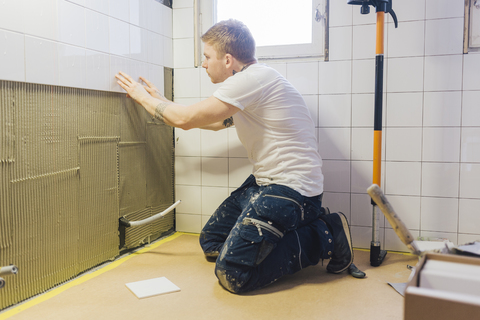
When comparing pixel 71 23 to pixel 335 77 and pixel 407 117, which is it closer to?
pixel 335 77

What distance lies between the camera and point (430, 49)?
2.07 meters

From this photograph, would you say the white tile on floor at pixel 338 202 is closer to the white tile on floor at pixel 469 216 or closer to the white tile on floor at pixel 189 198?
the white tile on floor at pixel 469 216

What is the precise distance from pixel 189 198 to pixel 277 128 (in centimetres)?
102

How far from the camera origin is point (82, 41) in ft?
5.75

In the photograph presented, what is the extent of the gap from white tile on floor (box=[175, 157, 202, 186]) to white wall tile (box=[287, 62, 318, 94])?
2.61 feet

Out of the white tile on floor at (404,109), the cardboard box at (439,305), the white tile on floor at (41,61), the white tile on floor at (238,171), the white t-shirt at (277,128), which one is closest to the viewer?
the cardboard box at (439,305)

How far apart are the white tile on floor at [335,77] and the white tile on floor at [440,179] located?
62cm

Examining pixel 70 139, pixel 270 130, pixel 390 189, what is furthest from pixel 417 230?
pixel 70 139

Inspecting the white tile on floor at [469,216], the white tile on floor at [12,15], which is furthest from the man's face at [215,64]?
the white tile on floor at [469,216]

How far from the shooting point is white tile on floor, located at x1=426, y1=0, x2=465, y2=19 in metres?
2.01

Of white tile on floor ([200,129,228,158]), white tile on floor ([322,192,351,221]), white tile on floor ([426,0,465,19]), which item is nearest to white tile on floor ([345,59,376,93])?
white tile on floor ([426,0,465,19])

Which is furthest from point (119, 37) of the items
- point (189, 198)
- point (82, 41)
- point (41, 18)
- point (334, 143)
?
point (334, 143)

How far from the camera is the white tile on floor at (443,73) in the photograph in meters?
2.04

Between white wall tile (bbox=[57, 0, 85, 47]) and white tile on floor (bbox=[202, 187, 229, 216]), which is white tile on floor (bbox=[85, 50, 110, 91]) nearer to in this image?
white wall tile (bbox=[57, 0, 85, 47])
